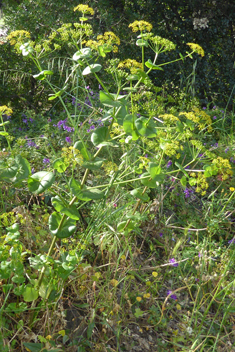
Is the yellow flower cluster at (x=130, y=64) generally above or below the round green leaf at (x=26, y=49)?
below

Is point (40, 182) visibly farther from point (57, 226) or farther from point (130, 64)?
point (130, 64)

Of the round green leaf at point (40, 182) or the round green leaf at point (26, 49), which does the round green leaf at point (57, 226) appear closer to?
the round green leaf at point (40, 182)

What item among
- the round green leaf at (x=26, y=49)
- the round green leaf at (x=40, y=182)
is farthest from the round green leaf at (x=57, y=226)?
the round green leaf at (x=26, y=49)

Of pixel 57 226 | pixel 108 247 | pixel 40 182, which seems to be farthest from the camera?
pixel 108 247

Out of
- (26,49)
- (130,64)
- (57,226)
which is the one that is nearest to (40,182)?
→ (57,226)

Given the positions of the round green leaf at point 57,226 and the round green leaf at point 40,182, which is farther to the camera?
the round green leaf at point 57,226

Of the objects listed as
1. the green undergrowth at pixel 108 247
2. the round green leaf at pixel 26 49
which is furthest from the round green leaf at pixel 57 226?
the round green leaf at pixel 26 49

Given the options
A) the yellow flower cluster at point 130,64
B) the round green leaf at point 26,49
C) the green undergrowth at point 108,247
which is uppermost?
the round green leaf at point 26,49

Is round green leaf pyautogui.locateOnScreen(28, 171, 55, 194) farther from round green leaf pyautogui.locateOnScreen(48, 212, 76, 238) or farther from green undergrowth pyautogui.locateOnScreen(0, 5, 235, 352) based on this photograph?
round green leaf pyautogui.locateOnScreen(48, 212, 76, 238)

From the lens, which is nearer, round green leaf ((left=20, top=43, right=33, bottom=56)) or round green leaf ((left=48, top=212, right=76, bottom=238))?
round green leaf ((left=20, top=43, right=33, bottom=56))

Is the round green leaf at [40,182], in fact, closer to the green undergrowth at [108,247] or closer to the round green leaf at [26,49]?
the green undergrowth at [108,247]

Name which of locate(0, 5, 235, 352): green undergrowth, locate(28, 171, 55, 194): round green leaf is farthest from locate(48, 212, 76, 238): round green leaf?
locate(28, 171, 55, 194): round green leaf

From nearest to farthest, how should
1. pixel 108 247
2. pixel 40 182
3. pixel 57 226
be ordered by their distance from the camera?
pixel 40 182 < pixel 57 226 < pixel 108 247

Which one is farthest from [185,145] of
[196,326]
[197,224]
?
[196,326]
